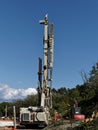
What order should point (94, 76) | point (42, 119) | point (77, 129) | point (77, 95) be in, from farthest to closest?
point (77, 95) < point (94, 76) < point (42, 119) < point (77, 129)

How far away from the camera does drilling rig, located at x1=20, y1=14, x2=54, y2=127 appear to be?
41.6m

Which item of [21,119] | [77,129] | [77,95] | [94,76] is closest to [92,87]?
[94,76]

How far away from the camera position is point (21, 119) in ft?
138

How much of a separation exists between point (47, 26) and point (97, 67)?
103ft

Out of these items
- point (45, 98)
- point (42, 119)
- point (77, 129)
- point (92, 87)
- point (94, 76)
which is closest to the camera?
point (77, 129)

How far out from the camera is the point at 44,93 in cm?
4631

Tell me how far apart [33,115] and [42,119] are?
3.23ft

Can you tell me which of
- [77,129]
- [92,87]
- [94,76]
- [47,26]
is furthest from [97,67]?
[77,129]

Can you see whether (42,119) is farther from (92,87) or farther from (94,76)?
(94,76)

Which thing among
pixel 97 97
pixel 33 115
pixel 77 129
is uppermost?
pixel 97 97

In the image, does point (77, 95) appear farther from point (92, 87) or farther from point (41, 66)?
point (41, 66)

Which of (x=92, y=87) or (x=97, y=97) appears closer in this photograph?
(x=97, y=97)

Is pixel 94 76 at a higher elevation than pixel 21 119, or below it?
higher

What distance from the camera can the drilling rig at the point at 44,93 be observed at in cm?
4162
